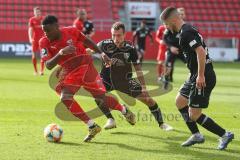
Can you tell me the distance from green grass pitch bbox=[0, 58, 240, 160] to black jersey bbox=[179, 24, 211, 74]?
121 cm

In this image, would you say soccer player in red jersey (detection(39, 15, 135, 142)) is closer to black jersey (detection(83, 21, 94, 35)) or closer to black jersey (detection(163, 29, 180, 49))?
black jersey (detection(163, 29, 180, 49))

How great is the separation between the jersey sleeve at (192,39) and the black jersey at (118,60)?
2.16 m

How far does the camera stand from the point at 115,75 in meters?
9.58

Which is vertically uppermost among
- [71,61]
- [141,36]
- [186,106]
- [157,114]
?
[71,61]

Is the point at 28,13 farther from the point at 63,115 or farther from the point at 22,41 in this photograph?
the point at 63,115

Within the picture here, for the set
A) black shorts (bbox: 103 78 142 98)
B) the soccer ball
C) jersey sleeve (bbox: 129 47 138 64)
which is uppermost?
jersey sleeve (bbox: 129 47 138 64)

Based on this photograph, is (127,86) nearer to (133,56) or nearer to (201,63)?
(133,56)

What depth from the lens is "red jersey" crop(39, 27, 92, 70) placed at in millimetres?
7871

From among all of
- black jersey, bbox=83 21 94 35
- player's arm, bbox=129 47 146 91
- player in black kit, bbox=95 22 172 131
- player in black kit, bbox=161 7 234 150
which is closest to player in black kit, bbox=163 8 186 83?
player in black kit, bbox=95 22 172 131

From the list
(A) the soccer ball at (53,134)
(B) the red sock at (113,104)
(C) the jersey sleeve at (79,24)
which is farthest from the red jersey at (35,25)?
(A) the soccer ball at (53,134)

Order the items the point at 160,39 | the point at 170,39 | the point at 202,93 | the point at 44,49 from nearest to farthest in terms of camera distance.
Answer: the point at 202,93, the point at 44,49, the point at 170,39, the point at 160,39

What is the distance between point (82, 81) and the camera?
27.0 ft

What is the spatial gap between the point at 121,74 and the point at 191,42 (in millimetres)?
2770

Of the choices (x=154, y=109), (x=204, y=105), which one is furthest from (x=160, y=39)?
(x=204, y=105)
